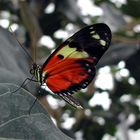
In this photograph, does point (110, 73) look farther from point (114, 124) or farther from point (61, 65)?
point (61, 65)

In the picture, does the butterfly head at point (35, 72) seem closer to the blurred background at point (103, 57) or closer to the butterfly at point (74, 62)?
the butterfly at point (74, 62)

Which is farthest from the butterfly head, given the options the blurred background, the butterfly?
the blurred background

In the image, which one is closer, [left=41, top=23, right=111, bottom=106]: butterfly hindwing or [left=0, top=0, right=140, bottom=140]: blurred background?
[left=41, top=23, right=111, bottom=106]: butterfly hindwing

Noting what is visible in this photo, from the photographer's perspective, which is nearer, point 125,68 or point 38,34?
point 38,34

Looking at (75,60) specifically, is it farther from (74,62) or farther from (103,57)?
(103,57)

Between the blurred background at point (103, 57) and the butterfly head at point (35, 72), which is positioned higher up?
the butterfly head at point (35, 72)

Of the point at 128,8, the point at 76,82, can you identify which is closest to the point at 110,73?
the point at 128,8

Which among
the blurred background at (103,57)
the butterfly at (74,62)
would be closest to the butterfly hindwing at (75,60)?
the butterfly at (74,62)

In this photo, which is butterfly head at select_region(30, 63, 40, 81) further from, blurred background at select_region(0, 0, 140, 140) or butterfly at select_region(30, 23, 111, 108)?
blurred background at select_region(0, 0, 140, 140)
